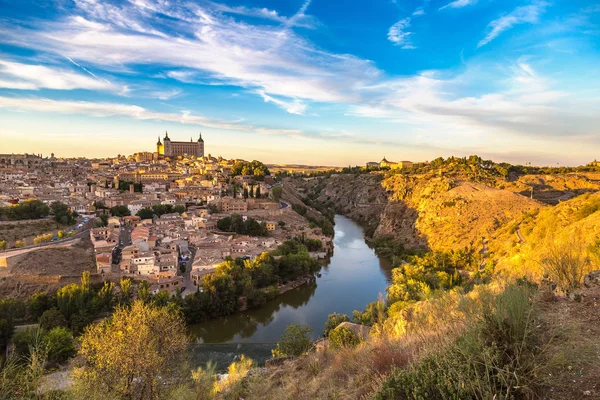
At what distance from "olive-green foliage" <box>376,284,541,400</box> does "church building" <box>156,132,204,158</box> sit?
232ft

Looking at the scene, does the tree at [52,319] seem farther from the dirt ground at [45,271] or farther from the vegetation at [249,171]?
the vegetation at [249,171]

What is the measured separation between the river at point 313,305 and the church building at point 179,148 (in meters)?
56.3

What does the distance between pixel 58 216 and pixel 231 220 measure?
406 inches

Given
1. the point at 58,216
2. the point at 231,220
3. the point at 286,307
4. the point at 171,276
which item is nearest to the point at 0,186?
the point at 58,216

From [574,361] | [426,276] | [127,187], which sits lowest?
[426,276]

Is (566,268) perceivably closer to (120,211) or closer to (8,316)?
(8,316)

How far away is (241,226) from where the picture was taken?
24.5m

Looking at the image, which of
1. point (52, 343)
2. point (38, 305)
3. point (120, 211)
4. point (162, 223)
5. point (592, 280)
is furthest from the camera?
point (120, 211)

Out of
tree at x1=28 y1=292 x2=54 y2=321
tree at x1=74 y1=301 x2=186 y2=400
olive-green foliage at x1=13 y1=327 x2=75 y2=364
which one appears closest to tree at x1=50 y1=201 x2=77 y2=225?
tree at x1=28 y1=292 x2=54 y2=321

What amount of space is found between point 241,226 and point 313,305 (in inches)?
413

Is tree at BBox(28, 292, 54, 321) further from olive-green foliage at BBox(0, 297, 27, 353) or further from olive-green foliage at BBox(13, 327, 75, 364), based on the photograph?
olive-green foliage at BBox(13, 327, 75, 364)

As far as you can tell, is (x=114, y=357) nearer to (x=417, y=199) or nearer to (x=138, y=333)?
(x=138, y=333)

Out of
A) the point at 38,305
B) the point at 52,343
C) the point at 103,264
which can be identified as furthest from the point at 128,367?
the point at 103,264

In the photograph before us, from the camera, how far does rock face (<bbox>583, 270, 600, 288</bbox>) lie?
439 cm
